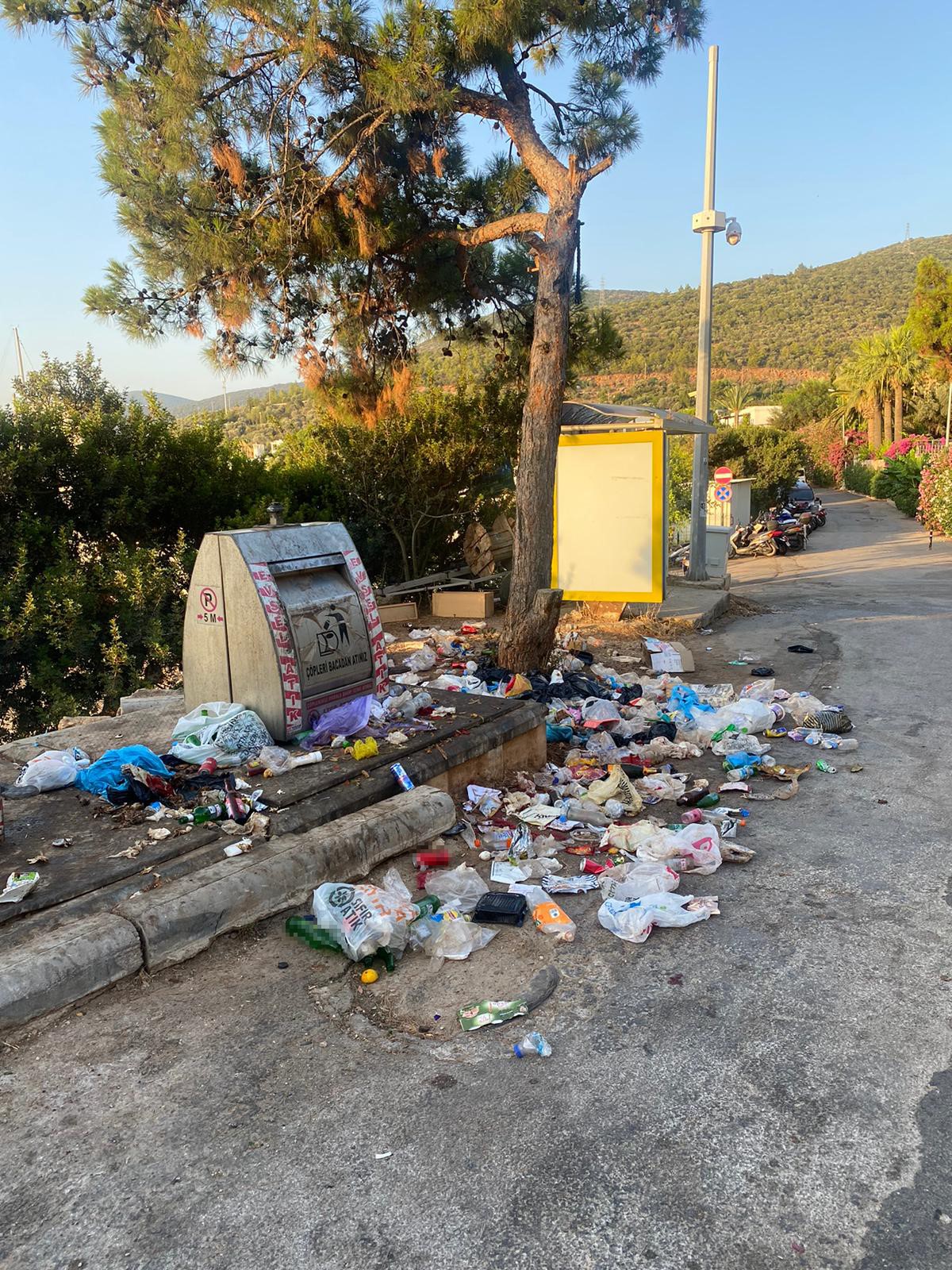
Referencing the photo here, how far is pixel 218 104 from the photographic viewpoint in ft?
22.5

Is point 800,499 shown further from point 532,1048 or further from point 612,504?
point 532,1048

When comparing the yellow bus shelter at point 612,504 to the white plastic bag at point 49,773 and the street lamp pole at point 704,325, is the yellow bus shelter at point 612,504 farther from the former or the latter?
the white plastic bag at point 49,773

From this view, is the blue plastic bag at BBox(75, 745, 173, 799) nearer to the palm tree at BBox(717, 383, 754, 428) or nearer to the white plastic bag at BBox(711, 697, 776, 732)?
the white plastic bag at BBox(711, 697, 776, 732)

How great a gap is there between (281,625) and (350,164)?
188 inches

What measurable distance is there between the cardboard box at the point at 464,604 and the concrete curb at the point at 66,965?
7.50 m

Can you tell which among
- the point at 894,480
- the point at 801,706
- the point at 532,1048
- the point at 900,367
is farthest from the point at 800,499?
the point at 532,1048

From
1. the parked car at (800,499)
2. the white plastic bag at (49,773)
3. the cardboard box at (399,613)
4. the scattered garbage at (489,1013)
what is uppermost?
the parked car at (800,499)

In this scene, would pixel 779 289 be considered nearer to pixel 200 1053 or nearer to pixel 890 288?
pixel 890 288

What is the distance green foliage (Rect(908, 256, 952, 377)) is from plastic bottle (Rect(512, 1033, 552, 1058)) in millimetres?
31764

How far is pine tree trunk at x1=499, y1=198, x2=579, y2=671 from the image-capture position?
7.29m

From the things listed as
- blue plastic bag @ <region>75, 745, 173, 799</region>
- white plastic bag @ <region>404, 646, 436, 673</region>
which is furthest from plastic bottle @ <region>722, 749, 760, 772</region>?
blue plastic bag @ <region>75, 745, 173, 799</region>

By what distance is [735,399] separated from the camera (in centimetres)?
5369

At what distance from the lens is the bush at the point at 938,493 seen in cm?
1956

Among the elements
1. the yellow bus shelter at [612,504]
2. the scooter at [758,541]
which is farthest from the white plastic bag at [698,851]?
the scooter at [758,541]
